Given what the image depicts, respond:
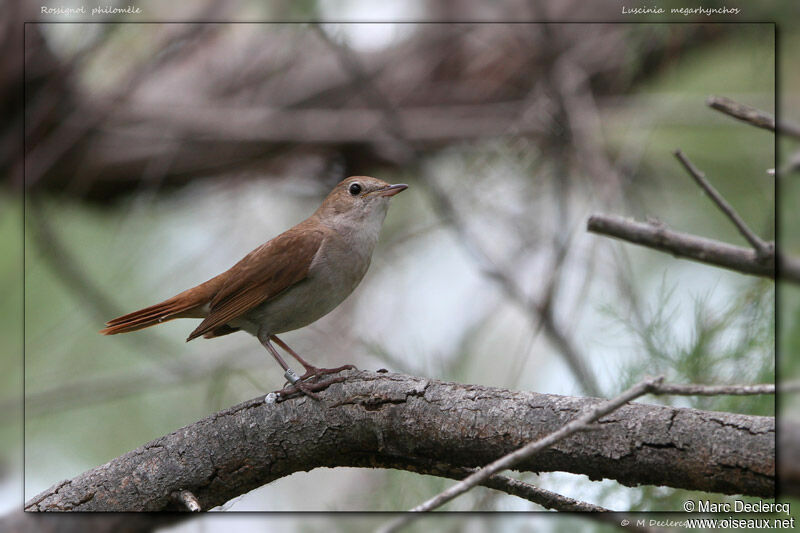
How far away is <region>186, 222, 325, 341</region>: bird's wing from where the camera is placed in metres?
2.84

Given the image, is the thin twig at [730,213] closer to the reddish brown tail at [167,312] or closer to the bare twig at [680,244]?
the bare twig at [680,244]

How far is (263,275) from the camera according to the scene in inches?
116

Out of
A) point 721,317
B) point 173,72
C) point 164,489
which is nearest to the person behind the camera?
point 164,489

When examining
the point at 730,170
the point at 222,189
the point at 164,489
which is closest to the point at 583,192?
the point at 730,170

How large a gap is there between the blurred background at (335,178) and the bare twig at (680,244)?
5.45 feet

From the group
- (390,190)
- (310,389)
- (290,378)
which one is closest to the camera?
(310,389)

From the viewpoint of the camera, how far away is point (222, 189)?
5.16m

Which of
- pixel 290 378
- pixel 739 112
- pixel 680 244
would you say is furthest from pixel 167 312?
pixel 739 112

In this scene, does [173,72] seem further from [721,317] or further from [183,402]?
[721,317]

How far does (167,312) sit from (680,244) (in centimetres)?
201

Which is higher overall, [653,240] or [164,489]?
[653,240]

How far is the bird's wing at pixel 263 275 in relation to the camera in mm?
2844

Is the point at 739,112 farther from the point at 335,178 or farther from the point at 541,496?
the point at 335,178

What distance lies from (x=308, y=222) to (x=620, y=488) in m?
1.63
